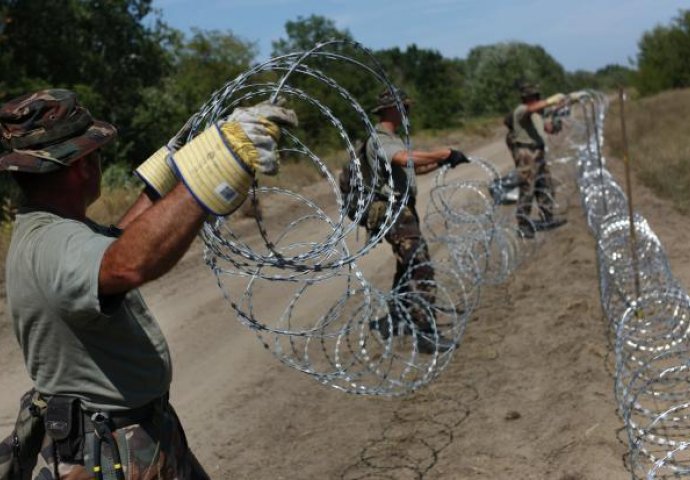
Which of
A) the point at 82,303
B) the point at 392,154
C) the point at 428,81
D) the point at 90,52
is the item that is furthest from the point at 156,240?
the point at 428,81

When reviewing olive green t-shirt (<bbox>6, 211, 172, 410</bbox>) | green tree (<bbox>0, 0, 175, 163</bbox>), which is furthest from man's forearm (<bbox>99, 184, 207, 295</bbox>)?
green tree (<bbox>0, 0, 175, 163</bbox>)

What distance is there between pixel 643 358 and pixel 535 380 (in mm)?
886

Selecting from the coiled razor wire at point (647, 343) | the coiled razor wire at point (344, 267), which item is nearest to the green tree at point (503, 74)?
the coiled razor wire at point (344, 267)

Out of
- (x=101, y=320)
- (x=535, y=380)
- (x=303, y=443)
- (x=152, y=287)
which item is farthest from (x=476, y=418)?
(x=152, y=287)

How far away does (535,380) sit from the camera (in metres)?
6.17

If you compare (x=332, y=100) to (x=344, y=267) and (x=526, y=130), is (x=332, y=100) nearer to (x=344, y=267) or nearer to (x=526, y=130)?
(x=526, y=130)

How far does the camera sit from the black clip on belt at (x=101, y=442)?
2463 millimetres

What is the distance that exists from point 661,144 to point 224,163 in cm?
1906

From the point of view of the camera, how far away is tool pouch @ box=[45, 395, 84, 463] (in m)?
2.46

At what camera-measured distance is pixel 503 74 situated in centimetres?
5731

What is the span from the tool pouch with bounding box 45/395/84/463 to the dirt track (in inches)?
103

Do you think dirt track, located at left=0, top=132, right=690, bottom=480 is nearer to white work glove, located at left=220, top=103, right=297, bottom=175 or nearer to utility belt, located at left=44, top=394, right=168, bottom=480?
utility belt, located at left=44, top=394, right=168, bottom=480

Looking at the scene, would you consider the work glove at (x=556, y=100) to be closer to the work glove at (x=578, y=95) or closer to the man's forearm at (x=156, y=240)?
the work glove at (x=578, y=95)

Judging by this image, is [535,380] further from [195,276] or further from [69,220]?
[195,276]
